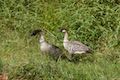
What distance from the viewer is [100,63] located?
833cm

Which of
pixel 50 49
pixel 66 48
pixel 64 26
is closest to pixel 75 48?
pixel 66 48

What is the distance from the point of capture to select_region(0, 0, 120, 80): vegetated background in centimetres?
834

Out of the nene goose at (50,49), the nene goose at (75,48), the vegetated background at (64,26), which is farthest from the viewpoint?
the nene goose at (75,48)

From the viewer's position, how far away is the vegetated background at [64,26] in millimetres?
8344

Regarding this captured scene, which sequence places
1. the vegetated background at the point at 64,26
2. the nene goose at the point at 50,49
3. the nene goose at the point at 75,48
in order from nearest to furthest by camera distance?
the vegetated background at the point at 64,26
the nene goose at the point at 50,49
the nene goose at the point at 75,48

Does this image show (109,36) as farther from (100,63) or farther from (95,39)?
(100,63)

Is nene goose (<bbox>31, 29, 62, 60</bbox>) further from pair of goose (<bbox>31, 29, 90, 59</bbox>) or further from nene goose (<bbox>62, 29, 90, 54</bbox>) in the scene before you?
nene goose (<bbox>62, 29, 90, 54</bbox>)

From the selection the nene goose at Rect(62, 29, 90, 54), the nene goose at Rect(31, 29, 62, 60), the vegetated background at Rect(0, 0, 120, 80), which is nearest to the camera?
the vegetated background at Rect(0, 0, 120, 80)

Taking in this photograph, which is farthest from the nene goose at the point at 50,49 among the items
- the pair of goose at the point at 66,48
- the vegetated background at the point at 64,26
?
the vegetated background at the point at 64,26

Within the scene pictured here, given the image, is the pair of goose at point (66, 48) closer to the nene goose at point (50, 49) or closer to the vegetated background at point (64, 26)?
the nene goose at point (50, 49)

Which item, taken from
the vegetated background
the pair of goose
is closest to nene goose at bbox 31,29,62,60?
the pair of goose

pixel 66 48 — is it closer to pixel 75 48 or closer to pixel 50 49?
pixel 75 48

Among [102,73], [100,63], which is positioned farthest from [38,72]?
[100,63]

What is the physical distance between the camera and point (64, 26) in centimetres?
1003
